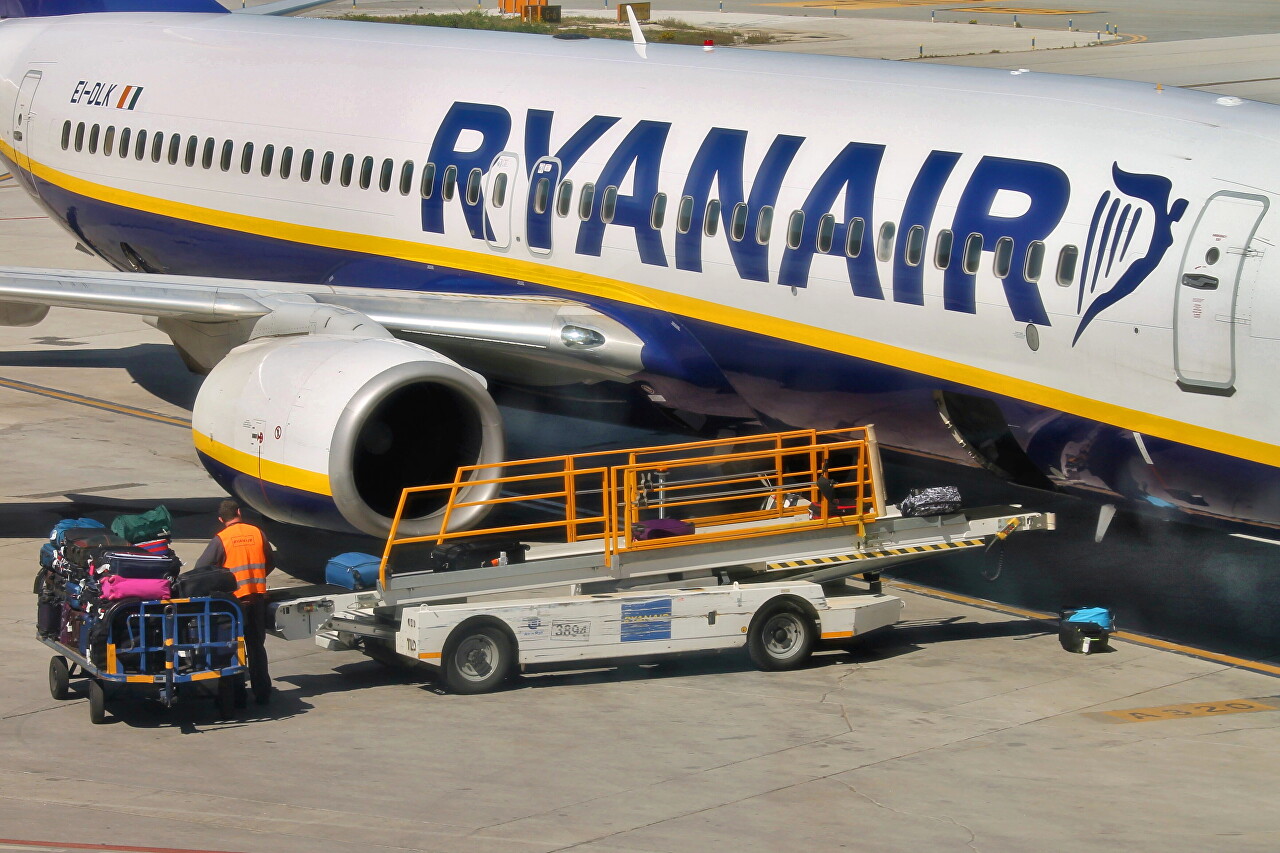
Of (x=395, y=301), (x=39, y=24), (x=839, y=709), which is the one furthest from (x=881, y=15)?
(x=839, y=709)

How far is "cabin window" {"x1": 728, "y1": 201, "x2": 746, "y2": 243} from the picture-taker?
49.9 feet

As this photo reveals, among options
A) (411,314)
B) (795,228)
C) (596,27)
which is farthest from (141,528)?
(596,27)

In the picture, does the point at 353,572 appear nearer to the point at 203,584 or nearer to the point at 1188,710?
the point at 203,584

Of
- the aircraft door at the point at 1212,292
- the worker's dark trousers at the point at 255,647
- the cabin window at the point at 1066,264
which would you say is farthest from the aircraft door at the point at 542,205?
the aircraft door at the point at 1212,292

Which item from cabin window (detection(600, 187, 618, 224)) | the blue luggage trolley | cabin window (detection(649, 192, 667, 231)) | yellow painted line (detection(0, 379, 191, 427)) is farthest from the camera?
yellow painted line (detection(0, 379, 191, 427))

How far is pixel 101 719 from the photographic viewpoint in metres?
11.7

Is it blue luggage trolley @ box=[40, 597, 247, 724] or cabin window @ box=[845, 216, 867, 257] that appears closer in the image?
blue luggage trolley @ box=[40, 597, 247, 724]

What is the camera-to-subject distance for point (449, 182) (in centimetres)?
1747

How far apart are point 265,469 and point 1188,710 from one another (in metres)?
7.90

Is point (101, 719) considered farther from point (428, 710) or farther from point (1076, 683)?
point (1076, 683)

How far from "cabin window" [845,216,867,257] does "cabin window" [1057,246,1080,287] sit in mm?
1873

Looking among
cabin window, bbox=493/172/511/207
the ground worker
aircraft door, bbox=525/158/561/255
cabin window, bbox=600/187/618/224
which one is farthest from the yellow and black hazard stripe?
cabin window, bbox=493/172/511/207

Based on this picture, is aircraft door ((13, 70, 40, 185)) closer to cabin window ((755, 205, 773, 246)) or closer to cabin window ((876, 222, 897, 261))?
cabin window ((755, 205, 773, 246))

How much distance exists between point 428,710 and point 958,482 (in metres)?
8.75
